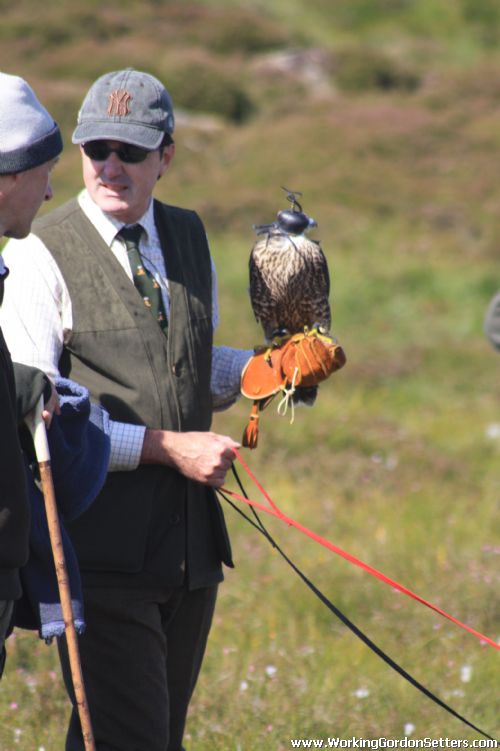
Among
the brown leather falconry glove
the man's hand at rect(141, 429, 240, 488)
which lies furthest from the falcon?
the man's hand at rect(141, 429, 240, 488)

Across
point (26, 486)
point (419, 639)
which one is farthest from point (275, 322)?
point (419, 639)

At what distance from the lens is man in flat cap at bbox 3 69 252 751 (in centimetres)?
314

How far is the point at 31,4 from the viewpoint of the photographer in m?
33.3

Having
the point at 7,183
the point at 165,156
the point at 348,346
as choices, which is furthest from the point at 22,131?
the point at 348,346

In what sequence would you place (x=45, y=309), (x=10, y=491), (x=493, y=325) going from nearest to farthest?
(x=10, y=491), (x=45, y=309), (x=493, y=325)

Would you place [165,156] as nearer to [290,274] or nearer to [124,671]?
[290,274]

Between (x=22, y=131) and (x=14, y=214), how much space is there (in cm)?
17

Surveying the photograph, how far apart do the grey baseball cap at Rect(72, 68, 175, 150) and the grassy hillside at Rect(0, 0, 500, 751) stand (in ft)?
6.90

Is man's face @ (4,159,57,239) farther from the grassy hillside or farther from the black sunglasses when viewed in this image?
the grassy hillside

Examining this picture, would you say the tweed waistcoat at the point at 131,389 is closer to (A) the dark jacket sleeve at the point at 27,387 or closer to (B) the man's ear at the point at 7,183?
(A) the dark jacket sleeve at the point at 27,387

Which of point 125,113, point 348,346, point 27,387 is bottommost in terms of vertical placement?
point 348,346

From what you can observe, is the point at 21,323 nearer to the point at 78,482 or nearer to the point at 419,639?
the point at 78,482

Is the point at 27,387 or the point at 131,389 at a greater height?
the point at 27,387

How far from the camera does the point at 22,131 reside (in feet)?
8.38
